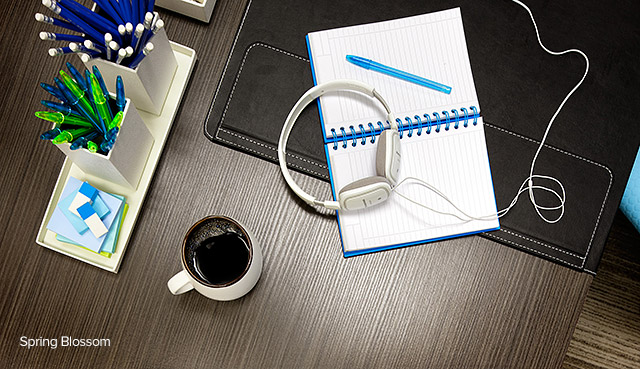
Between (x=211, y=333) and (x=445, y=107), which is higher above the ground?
(x=445, y=107)

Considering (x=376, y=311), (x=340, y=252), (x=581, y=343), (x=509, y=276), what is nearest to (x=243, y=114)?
(x=340, y=252)

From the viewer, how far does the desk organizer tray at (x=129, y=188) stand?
2.61 feet

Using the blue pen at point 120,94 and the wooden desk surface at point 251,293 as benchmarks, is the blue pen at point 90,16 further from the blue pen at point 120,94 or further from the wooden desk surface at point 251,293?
the wooden desk surface at point 251,293

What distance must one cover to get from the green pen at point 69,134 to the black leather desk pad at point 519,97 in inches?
8.2

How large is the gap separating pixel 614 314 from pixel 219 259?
1.16 meters

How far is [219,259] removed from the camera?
29.7 inches

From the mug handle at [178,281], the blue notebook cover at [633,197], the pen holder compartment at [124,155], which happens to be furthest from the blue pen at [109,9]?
the blue notebook cover at [633,197]

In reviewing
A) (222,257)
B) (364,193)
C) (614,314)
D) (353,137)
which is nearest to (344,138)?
(353,137)

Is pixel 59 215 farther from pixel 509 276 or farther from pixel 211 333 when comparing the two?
pixel 509 276

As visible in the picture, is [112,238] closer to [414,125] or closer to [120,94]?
[120,94]

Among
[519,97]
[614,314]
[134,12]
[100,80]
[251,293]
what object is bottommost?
[251,293]

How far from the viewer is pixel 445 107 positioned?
86 cm

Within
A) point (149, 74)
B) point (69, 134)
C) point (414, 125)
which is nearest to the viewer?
point (69, 134)

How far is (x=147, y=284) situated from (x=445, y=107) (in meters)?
0.56
